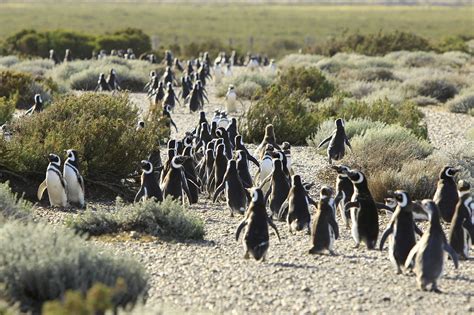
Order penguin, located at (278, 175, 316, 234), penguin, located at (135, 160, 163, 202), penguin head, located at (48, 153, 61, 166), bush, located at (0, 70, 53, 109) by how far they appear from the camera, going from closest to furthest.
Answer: penguin, located at (278, 175, 316, 234)
penguin, located at (135, 160, 163, 202)
penguin head, located at (48, 153, 61, 166)
bush, located at (0, 70, 53, 109)

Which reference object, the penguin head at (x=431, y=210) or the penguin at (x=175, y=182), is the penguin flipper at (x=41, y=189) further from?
the penguin head at (x=431, y=210)

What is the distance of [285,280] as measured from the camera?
26.9 feet

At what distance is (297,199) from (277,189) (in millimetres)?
915

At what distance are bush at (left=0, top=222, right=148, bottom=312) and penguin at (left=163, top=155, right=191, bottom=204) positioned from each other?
171 inches

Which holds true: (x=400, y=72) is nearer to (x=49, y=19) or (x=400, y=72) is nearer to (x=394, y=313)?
(x=394, y=313)

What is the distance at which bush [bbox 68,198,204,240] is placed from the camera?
1003cm

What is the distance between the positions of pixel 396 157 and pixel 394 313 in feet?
23.6

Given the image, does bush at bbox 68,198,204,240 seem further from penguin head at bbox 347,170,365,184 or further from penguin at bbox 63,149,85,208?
penguin head at bbox 347,170,365,184

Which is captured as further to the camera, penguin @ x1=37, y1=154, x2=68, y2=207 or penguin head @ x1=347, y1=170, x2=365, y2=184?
penguin @ x1=37, y1=154, x2=68, y2=207

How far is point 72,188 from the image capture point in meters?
11.9

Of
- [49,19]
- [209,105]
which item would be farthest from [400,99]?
[49,19]

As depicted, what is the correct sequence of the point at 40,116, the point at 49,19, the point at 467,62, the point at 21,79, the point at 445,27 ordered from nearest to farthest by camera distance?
the point at 40,116, the point at 21,79, the point at 467,62, the point at 445,27, the point at 49,19

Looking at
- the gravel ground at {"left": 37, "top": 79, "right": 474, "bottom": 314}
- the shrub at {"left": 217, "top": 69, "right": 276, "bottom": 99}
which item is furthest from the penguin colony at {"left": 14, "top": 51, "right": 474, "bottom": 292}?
the shrub at {"left": 217, "top": 69, "right": 276, "bottom": 99}

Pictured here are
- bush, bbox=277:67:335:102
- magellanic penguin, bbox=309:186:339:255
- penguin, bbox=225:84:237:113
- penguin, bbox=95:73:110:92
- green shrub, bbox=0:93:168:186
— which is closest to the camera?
magellanic penguin, bbox=309:186:339:255
